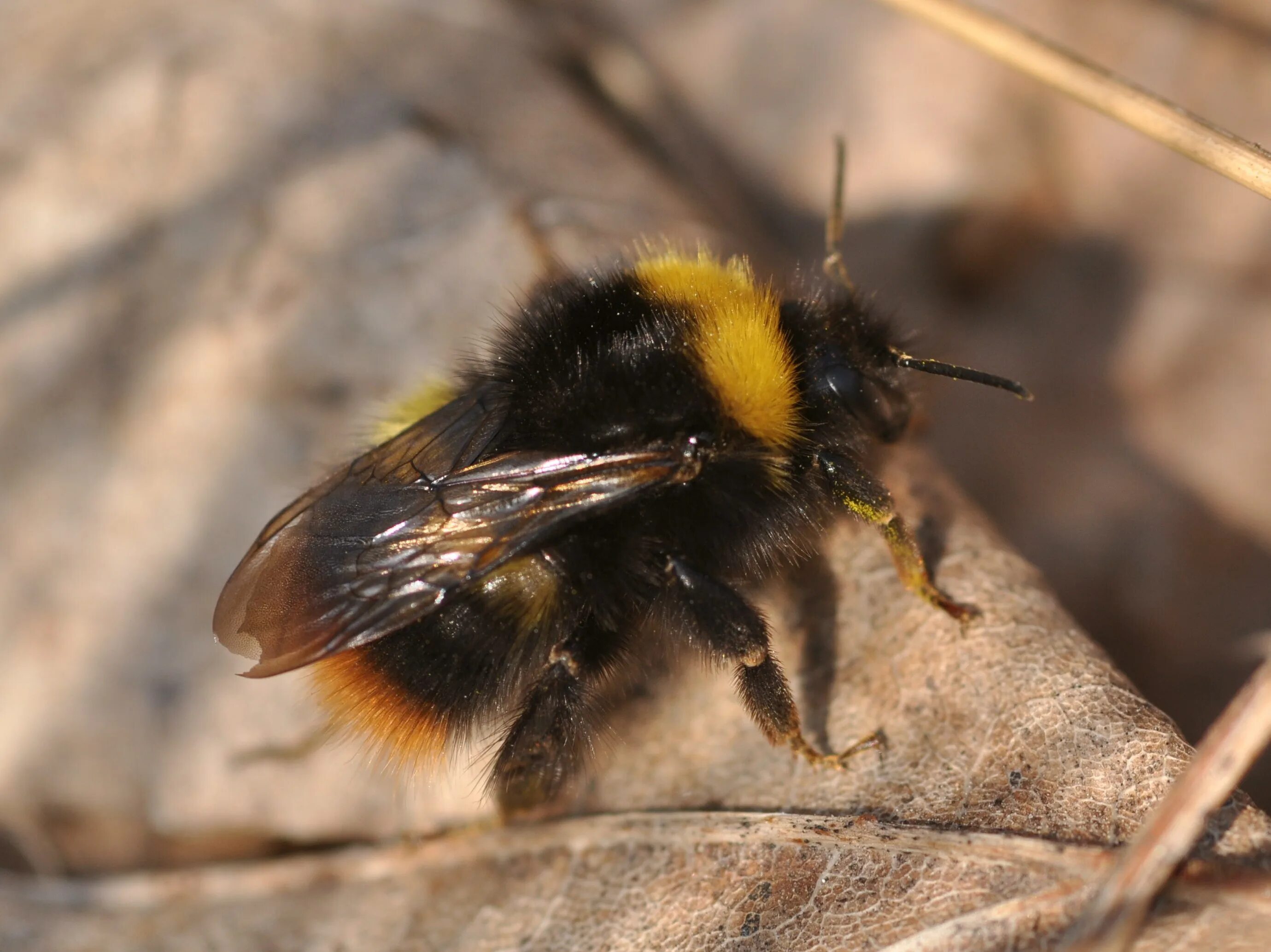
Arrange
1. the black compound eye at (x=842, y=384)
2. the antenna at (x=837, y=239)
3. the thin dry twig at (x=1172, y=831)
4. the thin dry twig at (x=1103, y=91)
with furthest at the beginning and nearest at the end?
the antenna at (x=837, y=239) < the black compound eye at (x=842, y=384) < the thin dry twig at (x=1103, y=91) < the thin dry twig at (x=1172, y=831)

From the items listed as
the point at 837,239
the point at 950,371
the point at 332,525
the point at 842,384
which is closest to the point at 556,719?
the point at 332,525

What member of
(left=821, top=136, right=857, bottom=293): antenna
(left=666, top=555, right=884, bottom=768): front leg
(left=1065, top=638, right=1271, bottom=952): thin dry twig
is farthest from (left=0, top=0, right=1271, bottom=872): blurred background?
(left=1065, top=638, right=1271, bottom=952): thin dry twig

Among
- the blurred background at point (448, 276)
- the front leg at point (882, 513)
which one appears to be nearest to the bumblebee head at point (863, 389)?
the front leg at point (882, 513)

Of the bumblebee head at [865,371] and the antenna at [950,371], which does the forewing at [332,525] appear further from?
the antenna at [950,371]

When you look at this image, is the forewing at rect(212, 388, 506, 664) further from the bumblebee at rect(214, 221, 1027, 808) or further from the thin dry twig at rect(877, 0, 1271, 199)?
the thin dry twig at rect(877, 0, 1271, 199)

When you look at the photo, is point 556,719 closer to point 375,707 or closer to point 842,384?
point 375,707

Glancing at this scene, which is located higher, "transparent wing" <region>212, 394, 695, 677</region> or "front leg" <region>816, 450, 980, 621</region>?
"front leg" <region>816, 450, 980, 621</region>
